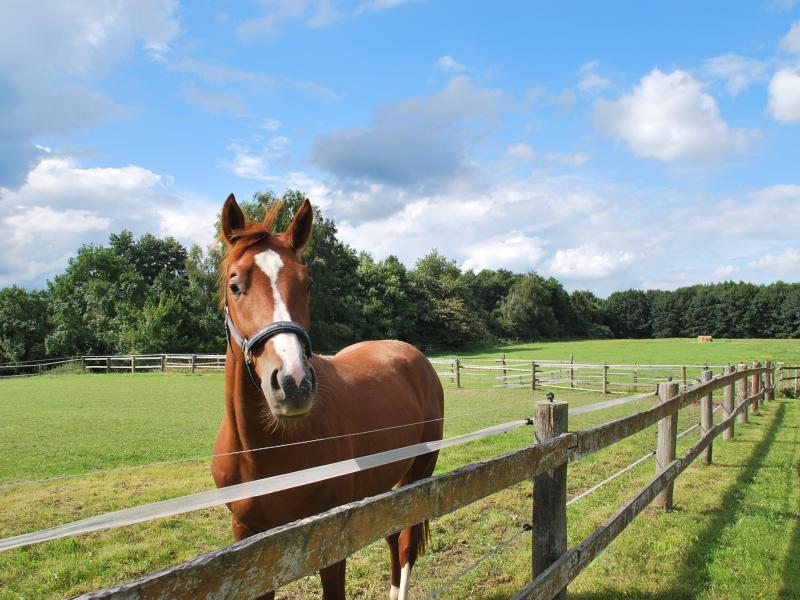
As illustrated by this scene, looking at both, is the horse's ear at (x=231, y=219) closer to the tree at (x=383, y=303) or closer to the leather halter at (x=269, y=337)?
the leather halter at (x=269, y=337)

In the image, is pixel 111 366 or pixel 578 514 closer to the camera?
pixel 578 514

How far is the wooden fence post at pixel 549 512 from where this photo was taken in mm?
2596

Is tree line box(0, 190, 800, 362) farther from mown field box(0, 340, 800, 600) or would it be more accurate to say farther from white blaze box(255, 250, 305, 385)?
white blaze box(255, 250, 305, 385)

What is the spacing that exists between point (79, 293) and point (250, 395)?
49.0 metres

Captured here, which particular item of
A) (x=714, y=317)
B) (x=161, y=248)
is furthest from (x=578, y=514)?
(x=714, y=317)

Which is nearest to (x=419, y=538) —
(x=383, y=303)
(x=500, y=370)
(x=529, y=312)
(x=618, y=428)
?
(x=618, y=428)

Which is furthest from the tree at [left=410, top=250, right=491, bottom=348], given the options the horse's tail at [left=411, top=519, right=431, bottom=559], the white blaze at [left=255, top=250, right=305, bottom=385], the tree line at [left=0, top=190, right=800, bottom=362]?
the white blaze at [left=255, top=250, right=305, bottom=385]

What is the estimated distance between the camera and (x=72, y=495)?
594 cm

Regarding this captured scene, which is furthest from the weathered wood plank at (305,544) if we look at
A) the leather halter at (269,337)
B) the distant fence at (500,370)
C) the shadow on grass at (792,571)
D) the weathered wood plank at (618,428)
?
the distant fence at (500,370)

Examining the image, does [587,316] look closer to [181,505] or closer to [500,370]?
[500,370]

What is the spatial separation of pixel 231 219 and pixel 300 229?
1.20 feet

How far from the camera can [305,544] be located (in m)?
1.23

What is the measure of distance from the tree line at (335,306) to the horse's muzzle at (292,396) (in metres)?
11.6

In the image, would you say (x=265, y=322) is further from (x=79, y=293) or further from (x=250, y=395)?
(x=79, y=293)
